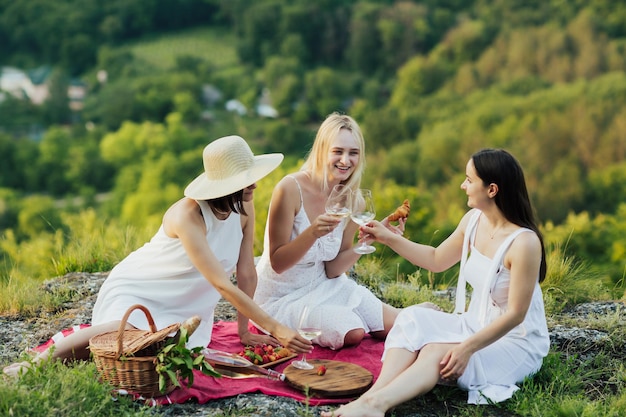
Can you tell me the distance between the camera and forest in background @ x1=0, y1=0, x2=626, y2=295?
58625 millimetres

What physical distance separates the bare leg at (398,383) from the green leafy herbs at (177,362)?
723 millimetres

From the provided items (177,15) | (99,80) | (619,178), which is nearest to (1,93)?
(99,80)

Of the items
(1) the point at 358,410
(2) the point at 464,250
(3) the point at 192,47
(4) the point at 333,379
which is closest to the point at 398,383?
(1) the point at 358,410

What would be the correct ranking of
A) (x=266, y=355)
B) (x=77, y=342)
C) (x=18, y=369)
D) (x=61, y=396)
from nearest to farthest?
(x=61, y=396), (x=18, y=369), (x=77, y=342), (x=266, y=355)

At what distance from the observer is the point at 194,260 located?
15.0 ft

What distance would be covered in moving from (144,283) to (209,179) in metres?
0.75

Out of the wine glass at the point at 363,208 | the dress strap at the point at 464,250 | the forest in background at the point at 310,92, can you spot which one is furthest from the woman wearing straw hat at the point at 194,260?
the forest in background at the point at 310,92

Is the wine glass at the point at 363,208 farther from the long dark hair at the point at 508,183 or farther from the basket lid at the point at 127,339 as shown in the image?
the basket lid at the point at 127,339

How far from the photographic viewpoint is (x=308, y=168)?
553 cm

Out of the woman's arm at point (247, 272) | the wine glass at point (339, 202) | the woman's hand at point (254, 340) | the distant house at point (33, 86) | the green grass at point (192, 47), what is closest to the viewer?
the wine glass at point (339, 202)

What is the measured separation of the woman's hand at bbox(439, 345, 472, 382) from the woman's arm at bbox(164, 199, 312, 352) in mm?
749

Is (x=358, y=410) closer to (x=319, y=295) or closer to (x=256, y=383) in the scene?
(x=256, y=383)

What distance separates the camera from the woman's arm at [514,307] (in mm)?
4332

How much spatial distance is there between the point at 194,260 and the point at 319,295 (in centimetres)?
121
